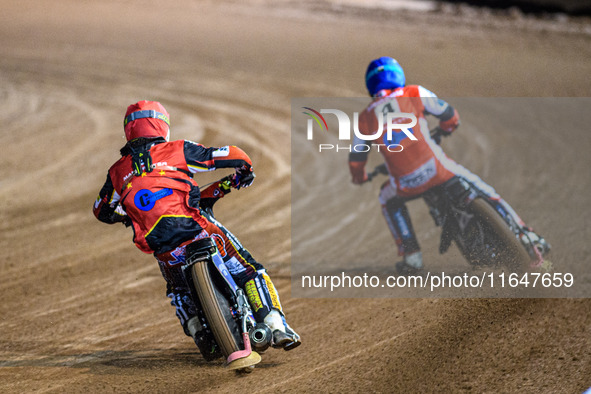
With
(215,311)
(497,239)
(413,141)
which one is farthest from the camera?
(413,141)

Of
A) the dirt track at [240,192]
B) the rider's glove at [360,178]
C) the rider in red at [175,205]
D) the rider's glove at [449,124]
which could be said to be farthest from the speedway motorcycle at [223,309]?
the rider's glove at [449,124]

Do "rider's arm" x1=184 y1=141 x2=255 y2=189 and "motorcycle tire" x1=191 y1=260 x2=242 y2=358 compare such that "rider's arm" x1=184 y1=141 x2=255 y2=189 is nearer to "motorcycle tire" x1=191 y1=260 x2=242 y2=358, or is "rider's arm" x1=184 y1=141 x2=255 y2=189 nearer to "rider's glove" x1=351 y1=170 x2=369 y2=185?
"motorcycle tire" x1=191 y1=260 x2=242 y2=358

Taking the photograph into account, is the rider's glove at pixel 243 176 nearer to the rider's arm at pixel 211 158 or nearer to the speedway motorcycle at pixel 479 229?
the rider's arm at pixel 211 158

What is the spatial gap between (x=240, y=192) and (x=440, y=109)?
4610 mm

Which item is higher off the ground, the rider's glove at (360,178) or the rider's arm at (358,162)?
the rider's arm at (358,162)

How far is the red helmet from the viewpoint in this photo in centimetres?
512

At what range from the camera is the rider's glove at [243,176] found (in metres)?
5.21

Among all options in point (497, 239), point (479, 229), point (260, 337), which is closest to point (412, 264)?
point (479, 229)

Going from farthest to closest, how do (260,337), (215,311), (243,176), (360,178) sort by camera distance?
(360,178), (243,176), (260,337), (215,311)

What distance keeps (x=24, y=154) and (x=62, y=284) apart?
18.8 feet

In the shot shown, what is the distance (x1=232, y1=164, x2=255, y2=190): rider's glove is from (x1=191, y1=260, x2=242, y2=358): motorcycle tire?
71cm

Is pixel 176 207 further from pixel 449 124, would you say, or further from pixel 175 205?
pixel 449 124

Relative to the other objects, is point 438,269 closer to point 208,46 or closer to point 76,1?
point 208,46

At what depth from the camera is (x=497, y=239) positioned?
6609 mm
